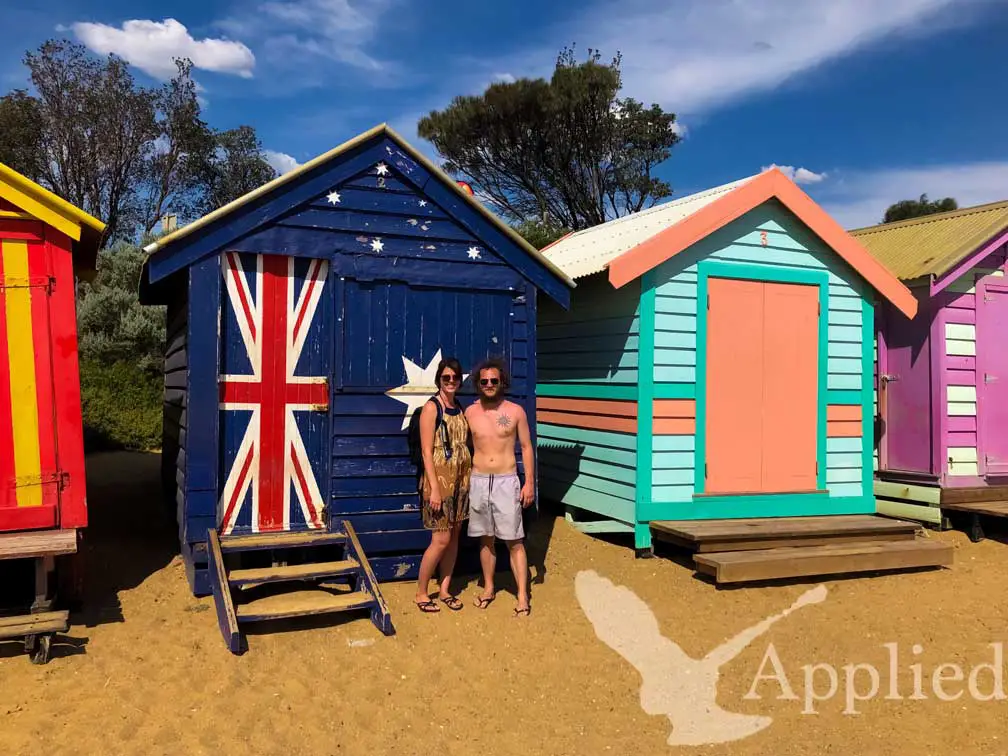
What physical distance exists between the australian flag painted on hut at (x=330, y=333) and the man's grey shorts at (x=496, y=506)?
28.8 inches

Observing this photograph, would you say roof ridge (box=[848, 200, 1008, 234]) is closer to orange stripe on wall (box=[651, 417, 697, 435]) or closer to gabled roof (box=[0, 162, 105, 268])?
orange stripe on wall (box=[651, 417, 697, 435])

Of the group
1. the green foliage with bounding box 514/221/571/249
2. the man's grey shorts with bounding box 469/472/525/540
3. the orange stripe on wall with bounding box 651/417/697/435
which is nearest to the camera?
the man's grey shorts with bounding box 469/472/525/540

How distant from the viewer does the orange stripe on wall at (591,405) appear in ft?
24.5

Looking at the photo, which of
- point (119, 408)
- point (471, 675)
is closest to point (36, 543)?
point (471, 675)

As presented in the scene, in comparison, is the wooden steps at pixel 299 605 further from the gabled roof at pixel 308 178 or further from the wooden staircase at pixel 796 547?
the wooden staircase at pixel 796 547

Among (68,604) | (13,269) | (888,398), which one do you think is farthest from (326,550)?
(888,398)

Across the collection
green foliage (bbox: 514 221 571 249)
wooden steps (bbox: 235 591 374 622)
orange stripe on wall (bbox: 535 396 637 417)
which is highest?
green foliage (bbox: 514 221 571 249)

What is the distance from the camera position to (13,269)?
205 inches

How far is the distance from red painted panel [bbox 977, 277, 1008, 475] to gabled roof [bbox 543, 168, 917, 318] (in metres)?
1.41

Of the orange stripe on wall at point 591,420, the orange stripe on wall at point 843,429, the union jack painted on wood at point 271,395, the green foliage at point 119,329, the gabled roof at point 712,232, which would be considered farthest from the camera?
the green foliage at point 119,329

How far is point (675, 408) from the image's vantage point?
7.40 m

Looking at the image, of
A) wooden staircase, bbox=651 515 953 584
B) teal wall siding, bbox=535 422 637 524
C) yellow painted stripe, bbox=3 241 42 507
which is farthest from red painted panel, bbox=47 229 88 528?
wooden staircase, bbox=651 515 953 584

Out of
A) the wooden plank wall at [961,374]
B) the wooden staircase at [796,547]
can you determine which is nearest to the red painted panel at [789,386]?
the wooden staircase at [796,547]

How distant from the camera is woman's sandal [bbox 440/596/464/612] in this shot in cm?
572
